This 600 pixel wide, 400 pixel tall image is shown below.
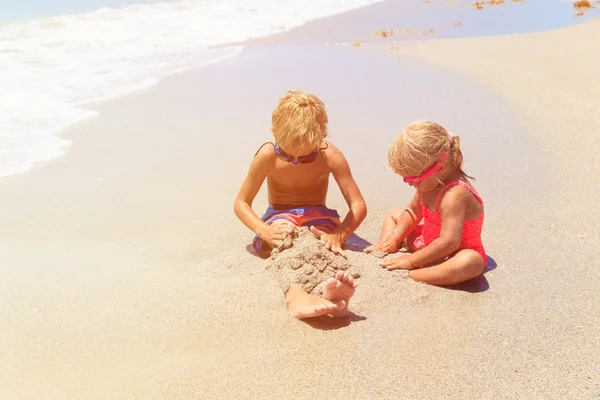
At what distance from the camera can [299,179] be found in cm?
369

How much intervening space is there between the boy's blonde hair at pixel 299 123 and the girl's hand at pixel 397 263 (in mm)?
732

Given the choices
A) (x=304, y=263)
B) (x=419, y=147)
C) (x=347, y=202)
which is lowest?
(x=304, y=263)

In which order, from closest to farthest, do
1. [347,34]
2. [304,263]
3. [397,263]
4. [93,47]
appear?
[304,263] < [397,263] < [347,34] < [93,47]

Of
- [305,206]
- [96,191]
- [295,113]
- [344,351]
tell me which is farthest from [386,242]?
[96,191]

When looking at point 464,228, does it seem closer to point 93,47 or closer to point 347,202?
point 347,202

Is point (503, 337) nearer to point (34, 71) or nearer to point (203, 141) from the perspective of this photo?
point (203, 141)

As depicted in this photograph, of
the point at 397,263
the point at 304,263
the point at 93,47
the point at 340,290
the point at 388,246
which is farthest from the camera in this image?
the point at 93,47

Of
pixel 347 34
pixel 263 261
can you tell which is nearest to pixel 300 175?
pixel 263 261

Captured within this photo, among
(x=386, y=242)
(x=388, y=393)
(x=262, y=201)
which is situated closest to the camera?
(x=388, y=393)

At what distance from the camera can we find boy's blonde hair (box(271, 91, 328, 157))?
133 inches

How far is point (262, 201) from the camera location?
4.60m

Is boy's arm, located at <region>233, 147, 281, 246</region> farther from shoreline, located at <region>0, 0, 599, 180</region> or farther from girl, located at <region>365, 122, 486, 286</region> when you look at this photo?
shoreline, located at <region>0, 0, 599, 180</region>

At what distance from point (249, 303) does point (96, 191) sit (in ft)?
7.48

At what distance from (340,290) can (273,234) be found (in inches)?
31.6
